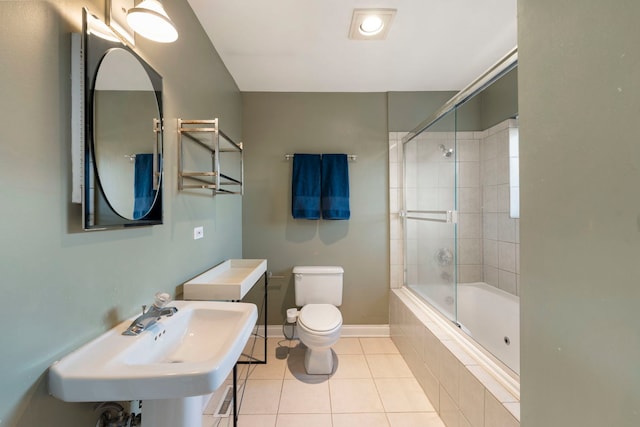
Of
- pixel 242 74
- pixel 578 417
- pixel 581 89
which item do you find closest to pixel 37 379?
pixel 578 417

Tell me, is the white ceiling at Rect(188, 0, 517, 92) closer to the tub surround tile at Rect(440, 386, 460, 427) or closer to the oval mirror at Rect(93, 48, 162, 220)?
the oval mirror at Rect(93, 48, 162, 220)

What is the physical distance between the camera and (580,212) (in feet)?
1.65

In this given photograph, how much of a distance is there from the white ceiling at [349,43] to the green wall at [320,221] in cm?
19

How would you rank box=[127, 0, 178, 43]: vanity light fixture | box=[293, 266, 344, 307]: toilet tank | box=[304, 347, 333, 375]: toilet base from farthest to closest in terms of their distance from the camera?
1. box=[293, 266, 344, 307]: toilet tank
2. box=[304, 347, 333, 375]: toilet base
3. box=[127, 0, 178, 43]: vanity light fixture

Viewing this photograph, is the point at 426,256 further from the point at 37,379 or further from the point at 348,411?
the point at 37,379

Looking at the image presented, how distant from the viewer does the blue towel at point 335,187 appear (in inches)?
91.0

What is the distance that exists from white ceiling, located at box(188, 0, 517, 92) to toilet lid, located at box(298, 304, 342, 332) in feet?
6.47

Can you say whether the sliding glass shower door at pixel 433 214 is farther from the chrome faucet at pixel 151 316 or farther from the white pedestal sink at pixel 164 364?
the chrome faucet at pixel 151 316

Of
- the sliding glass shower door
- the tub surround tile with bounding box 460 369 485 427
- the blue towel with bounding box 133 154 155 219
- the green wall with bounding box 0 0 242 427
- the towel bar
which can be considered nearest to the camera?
the green wall with bounding box 0 0 242 427

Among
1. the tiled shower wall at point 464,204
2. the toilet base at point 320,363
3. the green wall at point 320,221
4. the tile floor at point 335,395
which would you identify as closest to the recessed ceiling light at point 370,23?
the green wall at point 320,221

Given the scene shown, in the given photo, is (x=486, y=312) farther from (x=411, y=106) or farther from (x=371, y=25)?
(x=371, y=25)

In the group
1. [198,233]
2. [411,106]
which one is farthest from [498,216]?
[198,233]

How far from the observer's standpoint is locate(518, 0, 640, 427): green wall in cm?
43

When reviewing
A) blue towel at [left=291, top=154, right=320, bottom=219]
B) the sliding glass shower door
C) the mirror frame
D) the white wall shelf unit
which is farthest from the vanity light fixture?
the sliding glass shower door
